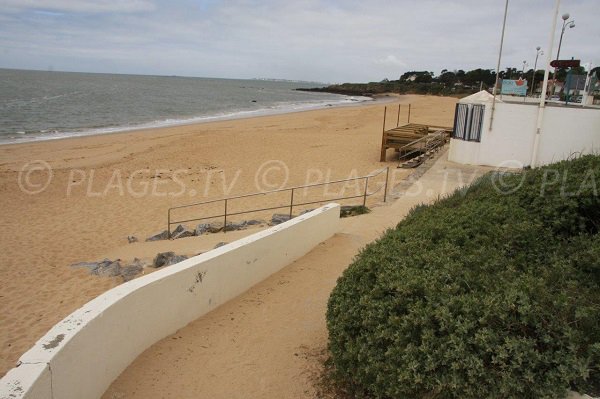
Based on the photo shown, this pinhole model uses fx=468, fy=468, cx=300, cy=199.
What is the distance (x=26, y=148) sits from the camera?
2266cm

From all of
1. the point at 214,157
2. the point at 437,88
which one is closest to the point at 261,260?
the point at 214,157

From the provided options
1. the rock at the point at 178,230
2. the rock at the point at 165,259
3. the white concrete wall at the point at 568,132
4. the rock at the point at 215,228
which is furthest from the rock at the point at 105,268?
the white concrete wall at the point at 568,132

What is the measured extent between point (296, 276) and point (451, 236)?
2.30 meters

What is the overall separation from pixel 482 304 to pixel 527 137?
41.3 feet

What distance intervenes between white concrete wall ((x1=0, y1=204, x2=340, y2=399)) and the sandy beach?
92cm

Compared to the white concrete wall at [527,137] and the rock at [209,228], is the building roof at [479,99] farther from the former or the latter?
the rock at [209,228]

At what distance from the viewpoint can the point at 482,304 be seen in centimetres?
289

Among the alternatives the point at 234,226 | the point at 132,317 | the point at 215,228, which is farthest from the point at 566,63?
the point at 132,317

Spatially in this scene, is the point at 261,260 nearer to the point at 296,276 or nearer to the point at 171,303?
the point at 296,276

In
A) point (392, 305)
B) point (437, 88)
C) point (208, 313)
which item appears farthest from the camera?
point (437, 88)

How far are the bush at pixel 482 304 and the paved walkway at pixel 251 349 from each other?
0.60 metres

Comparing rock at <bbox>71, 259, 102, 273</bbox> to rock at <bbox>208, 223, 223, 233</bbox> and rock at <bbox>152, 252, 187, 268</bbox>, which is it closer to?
rock at <bbox>152, 252, 187, 268</bbox>

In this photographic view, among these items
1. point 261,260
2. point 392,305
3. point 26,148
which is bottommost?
point 26,148

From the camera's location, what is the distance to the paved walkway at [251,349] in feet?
11.6
